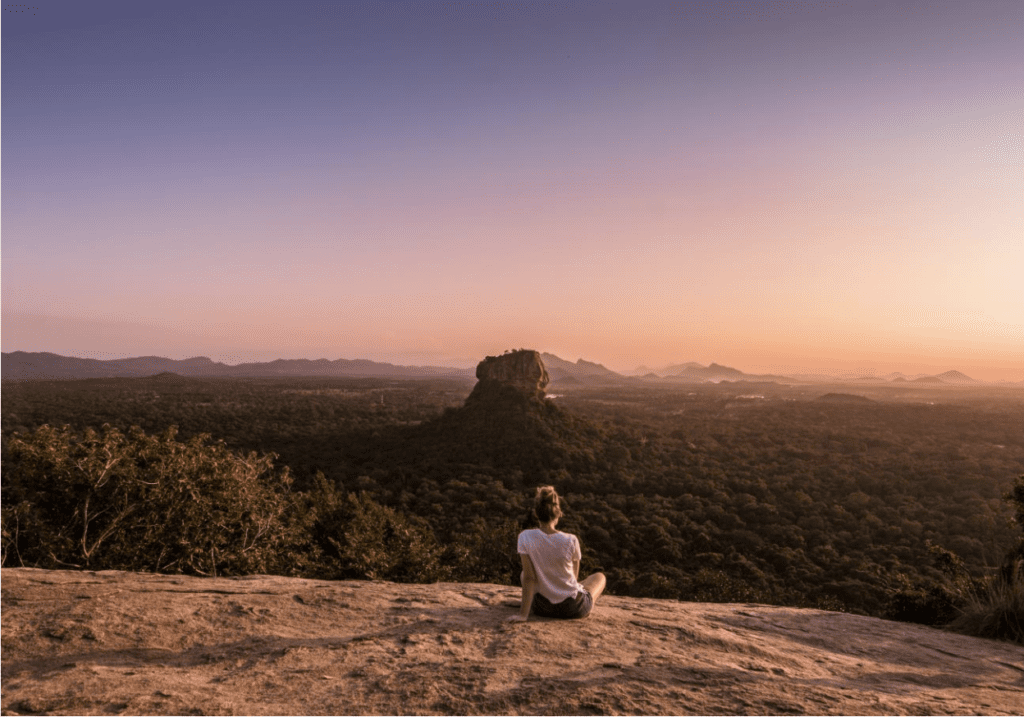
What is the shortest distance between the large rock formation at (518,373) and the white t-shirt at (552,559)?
4955 cm

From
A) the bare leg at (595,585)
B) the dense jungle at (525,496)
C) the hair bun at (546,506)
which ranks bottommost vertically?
the dense jungle at (525,496)

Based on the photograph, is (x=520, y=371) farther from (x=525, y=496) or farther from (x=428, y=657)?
(x=428, y=657)

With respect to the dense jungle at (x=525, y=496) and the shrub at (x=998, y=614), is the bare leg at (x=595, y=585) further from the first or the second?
the dense jungle at (x=525, y=496)

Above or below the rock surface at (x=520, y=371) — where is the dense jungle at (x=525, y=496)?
below

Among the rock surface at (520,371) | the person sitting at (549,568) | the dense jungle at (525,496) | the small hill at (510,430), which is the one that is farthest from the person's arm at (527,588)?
the rock surface at (520,371)

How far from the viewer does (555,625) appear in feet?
17.8

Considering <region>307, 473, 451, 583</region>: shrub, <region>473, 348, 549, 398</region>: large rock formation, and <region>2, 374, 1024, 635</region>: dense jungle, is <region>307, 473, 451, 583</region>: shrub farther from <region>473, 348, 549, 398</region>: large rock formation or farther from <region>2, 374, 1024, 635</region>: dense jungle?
<region>473, 348, 549, 398</region>: large rock formation

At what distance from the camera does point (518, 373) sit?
5659cm

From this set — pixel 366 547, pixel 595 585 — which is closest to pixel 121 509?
A: pixel 366 547

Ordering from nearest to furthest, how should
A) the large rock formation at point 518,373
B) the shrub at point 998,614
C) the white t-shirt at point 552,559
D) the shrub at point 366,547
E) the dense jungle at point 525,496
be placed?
1. the white t-shirt at point 552,559
2. the shrub at point 998,614
3. the dense jungle at point 525,496
4. the shrub at point 366,547
5. the large rock formation at point 518,373

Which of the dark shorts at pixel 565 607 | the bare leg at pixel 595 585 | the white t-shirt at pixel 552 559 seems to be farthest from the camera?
the bare leg at pixel 595 585

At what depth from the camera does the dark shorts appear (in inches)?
220

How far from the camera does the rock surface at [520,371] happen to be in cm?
5608

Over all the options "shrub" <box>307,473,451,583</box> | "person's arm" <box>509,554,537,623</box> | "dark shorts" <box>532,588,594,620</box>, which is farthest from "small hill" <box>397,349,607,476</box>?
"person's arm" <box>509,554,537,623</box>
